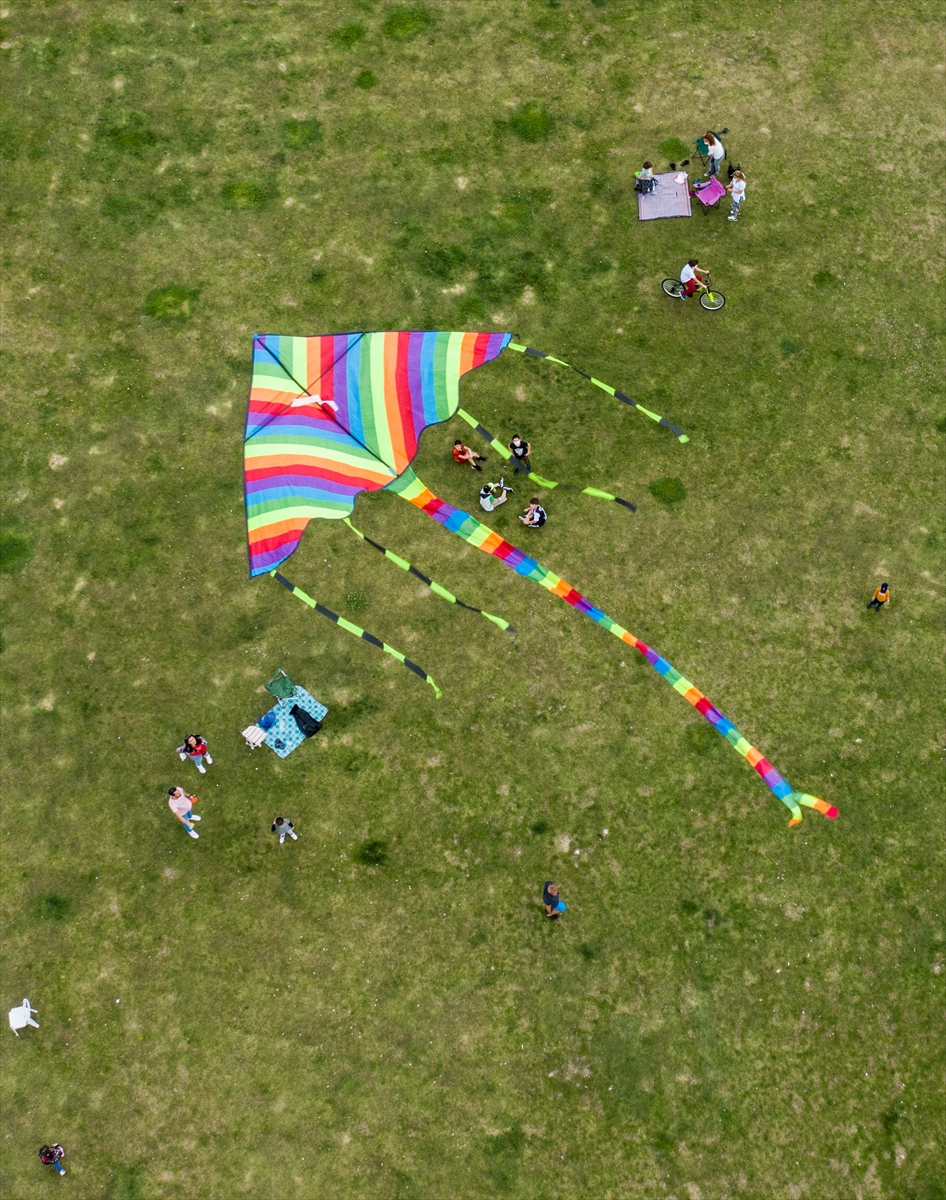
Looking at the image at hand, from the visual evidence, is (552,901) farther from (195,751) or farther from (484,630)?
(195,751)

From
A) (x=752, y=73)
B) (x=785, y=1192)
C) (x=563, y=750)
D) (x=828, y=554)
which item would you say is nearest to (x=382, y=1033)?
(x=563, y=750)

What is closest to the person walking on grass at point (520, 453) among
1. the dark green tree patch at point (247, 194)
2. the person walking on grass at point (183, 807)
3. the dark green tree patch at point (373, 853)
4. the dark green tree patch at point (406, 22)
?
the dark green tree patch at point (373, 853)

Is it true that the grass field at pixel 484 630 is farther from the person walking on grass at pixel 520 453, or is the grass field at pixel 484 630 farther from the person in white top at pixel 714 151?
the person in white top at pixel 714 151

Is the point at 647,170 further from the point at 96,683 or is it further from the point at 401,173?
the point at 96,683

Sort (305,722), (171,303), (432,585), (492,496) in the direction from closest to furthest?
(305,722) → (432,585) → (492,496) → (171,303)

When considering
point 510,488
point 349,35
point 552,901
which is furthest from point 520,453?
point 349,35
